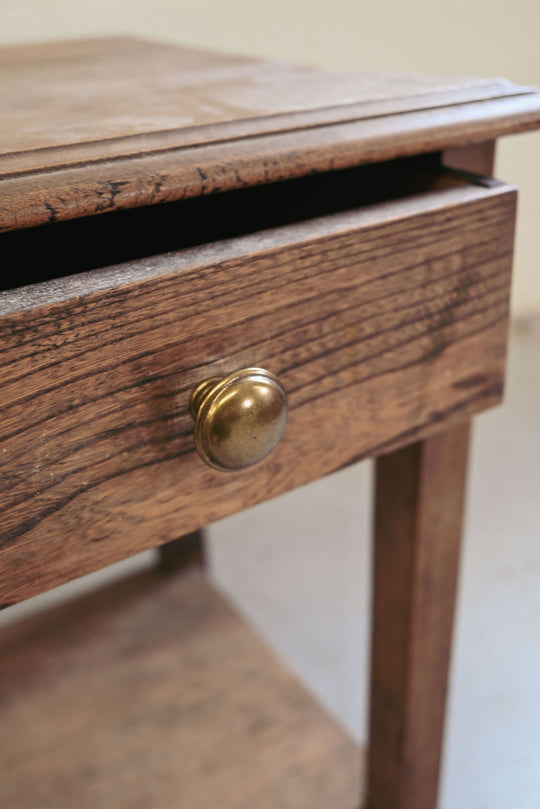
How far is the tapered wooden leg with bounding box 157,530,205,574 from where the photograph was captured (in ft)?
2.98

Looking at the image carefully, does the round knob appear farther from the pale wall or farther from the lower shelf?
the pale wall

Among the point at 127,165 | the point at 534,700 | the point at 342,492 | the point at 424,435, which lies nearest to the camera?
the point at 127,165

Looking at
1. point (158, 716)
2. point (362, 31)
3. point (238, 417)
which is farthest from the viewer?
point (362, 31)

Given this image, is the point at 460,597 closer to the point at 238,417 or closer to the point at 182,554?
the point at 182,554

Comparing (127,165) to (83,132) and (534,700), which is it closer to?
(83,132)

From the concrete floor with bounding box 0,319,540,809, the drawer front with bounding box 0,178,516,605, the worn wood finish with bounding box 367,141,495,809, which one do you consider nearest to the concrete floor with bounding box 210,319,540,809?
the concrete floor with bounding box 0,319,540,809

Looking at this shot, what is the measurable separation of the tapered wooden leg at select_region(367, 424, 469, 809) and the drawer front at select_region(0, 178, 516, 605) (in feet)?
0.25

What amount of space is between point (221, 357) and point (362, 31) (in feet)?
3.85

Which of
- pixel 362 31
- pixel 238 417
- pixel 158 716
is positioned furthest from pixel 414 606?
pixel 362 31

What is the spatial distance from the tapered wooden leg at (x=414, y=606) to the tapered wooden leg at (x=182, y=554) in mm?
407

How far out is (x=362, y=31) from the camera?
129cm

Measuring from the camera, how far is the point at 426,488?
43 centimetres

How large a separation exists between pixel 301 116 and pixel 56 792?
1.96 feet

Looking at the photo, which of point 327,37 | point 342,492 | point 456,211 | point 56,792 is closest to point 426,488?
point 456,211
